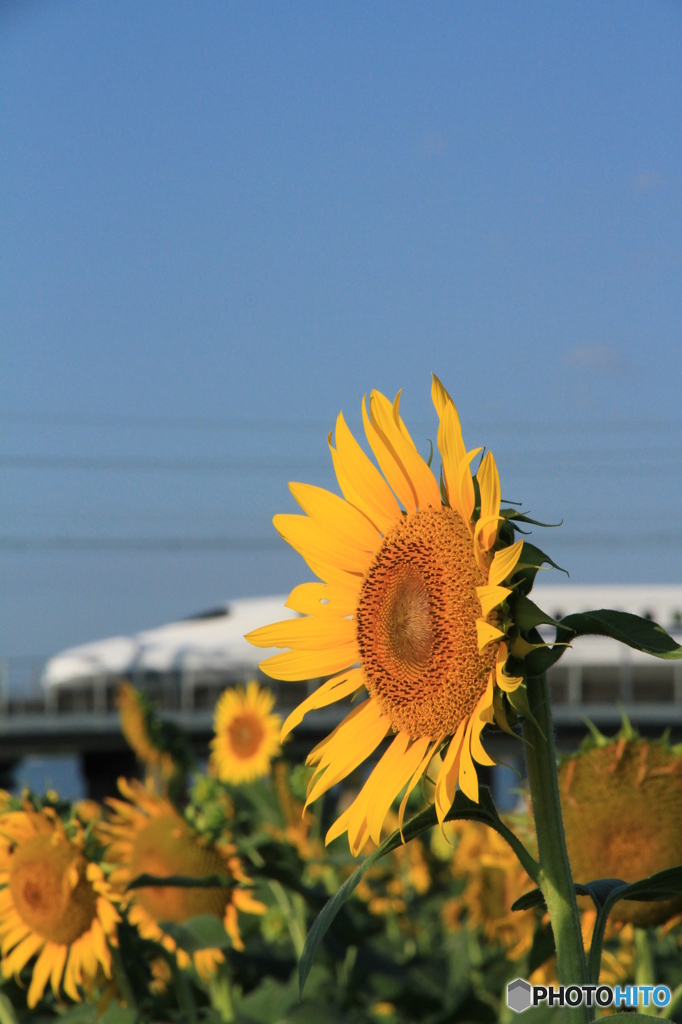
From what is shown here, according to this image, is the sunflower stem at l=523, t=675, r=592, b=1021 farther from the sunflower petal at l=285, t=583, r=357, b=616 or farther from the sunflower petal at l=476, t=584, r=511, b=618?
the sunflower petal at l=285, t=583, r=357, b=616

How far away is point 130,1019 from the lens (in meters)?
2.85

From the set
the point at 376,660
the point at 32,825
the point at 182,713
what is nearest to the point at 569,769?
the point at 376,660

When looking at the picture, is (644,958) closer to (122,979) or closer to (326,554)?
(122,979)

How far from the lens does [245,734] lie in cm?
972

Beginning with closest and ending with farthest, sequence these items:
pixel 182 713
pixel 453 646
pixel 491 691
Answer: pixel 491 691 → pixel 453 646 → pixel 182 713

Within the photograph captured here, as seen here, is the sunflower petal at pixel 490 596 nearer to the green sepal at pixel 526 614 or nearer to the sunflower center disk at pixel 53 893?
the green sepal at pixel 526 614

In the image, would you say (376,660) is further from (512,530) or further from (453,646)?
(512,530)

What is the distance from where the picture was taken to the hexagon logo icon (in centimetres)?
224

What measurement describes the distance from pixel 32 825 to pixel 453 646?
213cm

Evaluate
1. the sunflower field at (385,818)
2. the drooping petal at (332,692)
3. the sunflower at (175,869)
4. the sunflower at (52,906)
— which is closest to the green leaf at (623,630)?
the sunflower field at (385,818)

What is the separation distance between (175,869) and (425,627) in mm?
2621

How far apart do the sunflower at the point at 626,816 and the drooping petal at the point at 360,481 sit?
125 centimetres

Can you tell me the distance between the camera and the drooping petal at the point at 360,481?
75.8 inches

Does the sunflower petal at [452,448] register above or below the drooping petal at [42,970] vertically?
above
